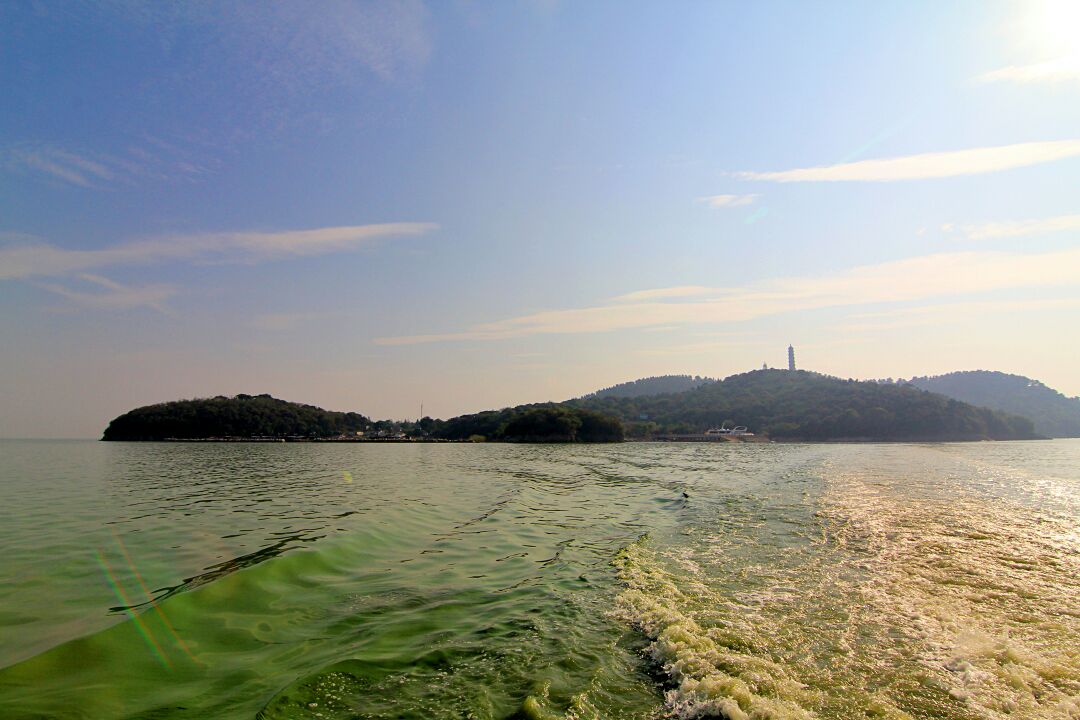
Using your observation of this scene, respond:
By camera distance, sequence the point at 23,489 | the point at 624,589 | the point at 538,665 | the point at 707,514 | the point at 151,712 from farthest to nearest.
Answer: the point at 23,489, the point at 707,514, the point at 624,589, the point at 538,665, the point at 151,712

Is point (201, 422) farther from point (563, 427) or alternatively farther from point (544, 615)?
point (544, 615)

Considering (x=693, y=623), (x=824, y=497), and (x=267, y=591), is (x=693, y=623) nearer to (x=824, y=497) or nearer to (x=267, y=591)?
(x=267, y=591)

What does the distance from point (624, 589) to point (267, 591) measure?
7656 millimetres

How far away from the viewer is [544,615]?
9516 millimetres

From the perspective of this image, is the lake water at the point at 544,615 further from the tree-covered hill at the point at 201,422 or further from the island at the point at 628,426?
the tree-covered hill at the point at 201,422

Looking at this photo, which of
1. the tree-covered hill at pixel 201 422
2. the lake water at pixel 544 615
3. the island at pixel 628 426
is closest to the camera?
the lake water at pixel 544 615

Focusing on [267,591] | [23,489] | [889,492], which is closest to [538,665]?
[267,591]

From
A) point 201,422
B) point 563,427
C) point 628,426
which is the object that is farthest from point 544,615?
point 201,422

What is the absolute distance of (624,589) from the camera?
435 inches

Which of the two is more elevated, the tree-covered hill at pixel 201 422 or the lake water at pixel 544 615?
the tree-covered hill at pixel 201 422

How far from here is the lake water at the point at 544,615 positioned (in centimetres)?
632

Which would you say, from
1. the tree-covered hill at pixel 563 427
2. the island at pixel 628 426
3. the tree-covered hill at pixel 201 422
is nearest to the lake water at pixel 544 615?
the tree-covered hill at pixel 563 427

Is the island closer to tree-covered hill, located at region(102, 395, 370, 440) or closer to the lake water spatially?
tree-covered hill, located at region(102, 395, 370, 440)

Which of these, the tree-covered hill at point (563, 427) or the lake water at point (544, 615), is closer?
the lake water at point (544, 615)
